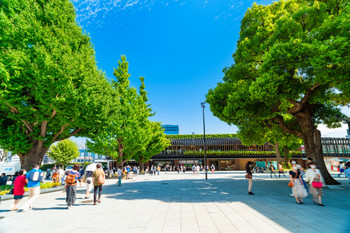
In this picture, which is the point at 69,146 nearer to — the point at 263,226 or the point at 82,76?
→ the point at 82,76

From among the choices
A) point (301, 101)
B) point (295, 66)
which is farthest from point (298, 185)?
point (301, 101)

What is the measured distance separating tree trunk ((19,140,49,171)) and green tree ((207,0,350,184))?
42.4 ft

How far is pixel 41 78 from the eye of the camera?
10.3m

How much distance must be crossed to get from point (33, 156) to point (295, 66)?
17607mm

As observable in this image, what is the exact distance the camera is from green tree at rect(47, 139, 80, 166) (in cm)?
4250

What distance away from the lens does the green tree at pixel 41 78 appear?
10258mm

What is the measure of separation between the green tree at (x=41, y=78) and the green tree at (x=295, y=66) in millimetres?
9461

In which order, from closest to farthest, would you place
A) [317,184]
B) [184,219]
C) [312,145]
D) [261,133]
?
[184,219], [317,184], [312,145], [261,133]

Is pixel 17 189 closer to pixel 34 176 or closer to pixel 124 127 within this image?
pixel 34 176

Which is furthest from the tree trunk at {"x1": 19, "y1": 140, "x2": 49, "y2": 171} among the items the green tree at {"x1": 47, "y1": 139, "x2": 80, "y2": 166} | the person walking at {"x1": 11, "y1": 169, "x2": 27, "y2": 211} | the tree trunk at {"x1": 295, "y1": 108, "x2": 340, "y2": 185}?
the green tree at {"x1": 47, "y1": 139, "x2": 80, "y2": 166}

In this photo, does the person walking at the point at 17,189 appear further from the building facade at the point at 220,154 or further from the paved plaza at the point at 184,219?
the building facade at the point at 220,154

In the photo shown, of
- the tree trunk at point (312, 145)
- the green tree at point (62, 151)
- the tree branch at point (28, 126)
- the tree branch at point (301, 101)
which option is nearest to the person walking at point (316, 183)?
the tree branch at point (301, 101)

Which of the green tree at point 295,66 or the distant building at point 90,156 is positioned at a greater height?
the green tree at point 295,66

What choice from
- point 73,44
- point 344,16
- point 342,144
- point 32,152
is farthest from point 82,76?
point 342,144
